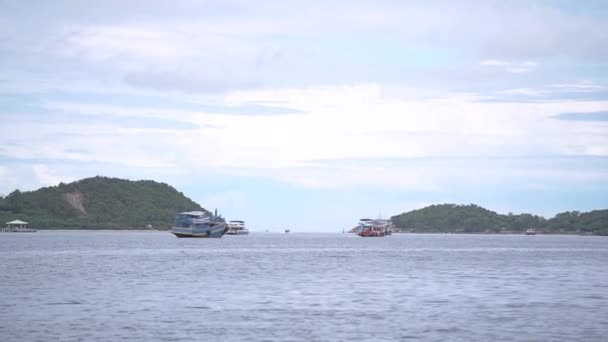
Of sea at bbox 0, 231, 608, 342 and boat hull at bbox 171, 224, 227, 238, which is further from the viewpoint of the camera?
boat hull at bbox 171, 224, 227, 238

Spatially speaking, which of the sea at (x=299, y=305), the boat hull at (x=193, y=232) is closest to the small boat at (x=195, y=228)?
the boat hull at (x=193, y=232)

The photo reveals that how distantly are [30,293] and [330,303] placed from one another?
1765 cm

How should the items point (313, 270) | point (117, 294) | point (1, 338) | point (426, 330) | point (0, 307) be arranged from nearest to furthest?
point (1, 338) < point (426, 330) < point (0, 307) < point (117, 294) < point (313, 270)

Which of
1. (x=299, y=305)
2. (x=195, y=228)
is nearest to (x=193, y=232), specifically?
(x=195, y=228)

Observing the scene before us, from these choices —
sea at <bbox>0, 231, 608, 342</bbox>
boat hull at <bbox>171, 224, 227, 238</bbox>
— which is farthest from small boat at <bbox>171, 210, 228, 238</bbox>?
sea at <bbox>0, 231, 608, 342</bbox>

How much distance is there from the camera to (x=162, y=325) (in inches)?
1476

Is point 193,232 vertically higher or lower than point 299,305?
higher

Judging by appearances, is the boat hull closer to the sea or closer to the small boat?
the small boat

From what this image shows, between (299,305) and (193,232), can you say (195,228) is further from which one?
(299,305)

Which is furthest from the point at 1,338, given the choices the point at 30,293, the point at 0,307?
the point at 30,293

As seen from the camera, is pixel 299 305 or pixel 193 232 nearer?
pixel 299 305

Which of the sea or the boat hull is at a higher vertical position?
the boat hull

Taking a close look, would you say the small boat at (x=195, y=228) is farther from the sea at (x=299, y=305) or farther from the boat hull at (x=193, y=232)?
the sea at (x=299, y=305)

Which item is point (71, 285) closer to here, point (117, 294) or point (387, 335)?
point (117, 294)
